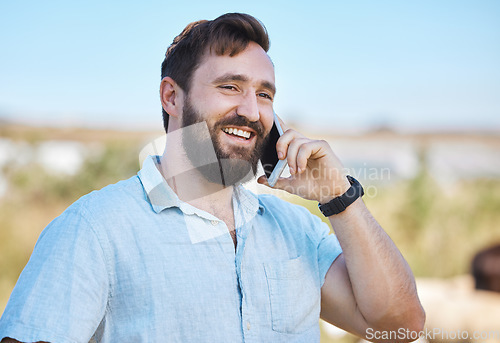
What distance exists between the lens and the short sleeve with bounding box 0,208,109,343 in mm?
1432

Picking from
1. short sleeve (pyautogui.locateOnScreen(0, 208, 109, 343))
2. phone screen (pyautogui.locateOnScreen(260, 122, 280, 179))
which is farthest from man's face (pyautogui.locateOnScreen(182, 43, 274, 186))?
short sleeve (pyautogui.locateOnScreen(0, 208, 109, 343))

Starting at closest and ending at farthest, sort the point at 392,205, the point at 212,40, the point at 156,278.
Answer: the point at 156,278 < the point at 212,40 < the point at 392,205

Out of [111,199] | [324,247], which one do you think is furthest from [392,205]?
[111,199]

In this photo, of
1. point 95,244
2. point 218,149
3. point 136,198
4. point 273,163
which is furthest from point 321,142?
point 95,244

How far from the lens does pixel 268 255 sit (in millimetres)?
1933

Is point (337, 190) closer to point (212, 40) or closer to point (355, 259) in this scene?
point (355, 259)

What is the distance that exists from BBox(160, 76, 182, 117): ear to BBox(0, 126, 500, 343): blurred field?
6.15 meters

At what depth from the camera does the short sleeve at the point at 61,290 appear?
1.43m

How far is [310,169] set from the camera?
2.11 m

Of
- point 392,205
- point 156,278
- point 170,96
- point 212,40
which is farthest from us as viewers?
point 392,205

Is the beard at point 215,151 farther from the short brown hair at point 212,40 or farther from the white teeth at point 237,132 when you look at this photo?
the short brown hair at point 212,40

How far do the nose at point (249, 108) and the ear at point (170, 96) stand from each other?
0.30m

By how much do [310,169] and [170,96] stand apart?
2.36 feet

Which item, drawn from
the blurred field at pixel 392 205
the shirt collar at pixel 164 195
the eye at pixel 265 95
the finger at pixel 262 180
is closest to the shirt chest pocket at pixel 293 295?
the shirt collar at pixel 164 195
